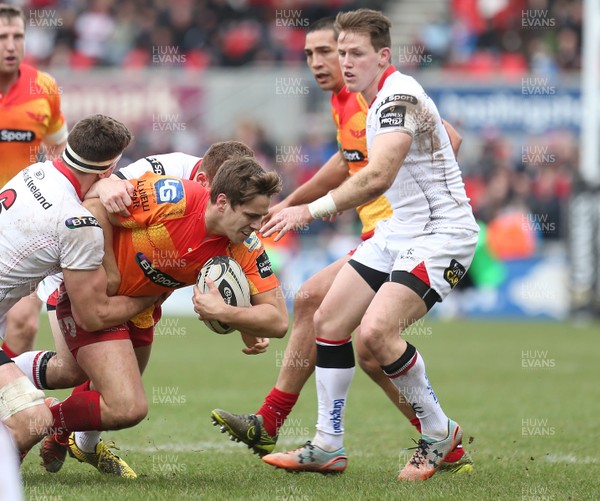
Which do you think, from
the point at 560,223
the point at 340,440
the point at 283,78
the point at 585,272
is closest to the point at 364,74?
the point at 340,440

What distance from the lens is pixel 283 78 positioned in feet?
75.0

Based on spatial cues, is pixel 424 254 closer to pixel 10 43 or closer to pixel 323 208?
pixel 323 208

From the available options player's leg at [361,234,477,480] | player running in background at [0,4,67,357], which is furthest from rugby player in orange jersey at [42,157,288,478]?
player running in background at [0,4,67,357]

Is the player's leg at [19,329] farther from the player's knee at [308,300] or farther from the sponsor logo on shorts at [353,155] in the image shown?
the sponsor logo on shorts at [353,155]

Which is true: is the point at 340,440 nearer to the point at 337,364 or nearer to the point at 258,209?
the point at 337,364

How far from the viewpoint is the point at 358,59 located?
6820 mm

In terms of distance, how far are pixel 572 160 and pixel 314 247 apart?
5.80 m

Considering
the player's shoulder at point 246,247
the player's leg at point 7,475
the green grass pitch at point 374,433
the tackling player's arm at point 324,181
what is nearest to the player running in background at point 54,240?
the green grass pitch at point 374,433

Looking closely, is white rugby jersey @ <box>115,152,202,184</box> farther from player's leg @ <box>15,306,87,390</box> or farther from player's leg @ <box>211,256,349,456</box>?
player's leg @ <box>211,256,349,456</box>

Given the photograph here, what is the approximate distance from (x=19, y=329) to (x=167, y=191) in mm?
2306

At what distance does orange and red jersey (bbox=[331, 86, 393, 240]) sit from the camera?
765cm

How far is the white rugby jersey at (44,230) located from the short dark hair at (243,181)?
702mm

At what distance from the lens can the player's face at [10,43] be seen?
317 inches

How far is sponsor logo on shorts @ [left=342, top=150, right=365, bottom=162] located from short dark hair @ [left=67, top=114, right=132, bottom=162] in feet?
6.78
